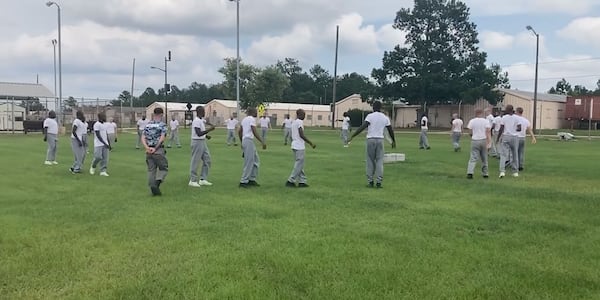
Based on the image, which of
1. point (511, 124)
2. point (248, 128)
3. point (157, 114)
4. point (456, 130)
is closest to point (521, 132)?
point (511, 124)

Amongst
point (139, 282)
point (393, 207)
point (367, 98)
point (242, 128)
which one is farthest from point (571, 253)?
point (367, 98)

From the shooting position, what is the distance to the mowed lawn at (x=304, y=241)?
527 centimetres

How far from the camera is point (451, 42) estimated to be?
63.7 metres

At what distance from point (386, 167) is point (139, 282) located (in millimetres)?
11671

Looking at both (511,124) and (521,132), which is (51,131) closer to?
(511,124)

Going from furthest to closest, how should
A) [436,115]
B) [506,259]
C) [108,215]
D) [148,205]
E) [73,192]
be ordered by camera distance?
[436,115] < [73,192] < [148,205] < [108,215] < [506,259]

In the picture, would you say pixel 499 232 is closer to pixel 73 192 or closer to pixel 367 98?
pixel 73 192

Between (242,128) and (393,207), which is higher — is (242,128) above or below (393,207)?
above

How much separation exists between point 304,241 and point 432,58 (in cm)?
5910

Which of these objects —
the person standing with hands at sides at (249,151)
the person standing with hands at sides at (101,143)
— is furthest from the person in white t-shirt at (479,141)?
the person standing with hands at sides at (101,143)

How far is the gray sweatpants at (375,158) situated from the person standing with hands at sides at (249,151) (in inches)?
92.6

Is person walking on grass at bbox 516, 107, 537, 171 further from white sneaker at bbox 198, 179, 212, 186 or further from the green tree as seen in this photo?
the green tree

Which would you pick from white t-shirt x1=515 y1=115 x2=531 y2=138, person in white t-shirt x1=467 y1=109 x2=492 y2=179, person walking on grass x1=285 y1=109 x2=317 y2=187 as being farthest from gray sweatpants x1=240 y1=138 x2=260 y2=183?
white t-shirt x1=515 y1=115 x2=531 y2=138

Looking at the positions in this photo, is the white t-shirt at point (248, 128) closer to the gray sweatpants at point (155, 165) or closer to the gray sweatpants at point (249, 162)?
the gray sweatpants at point (249, 162)
